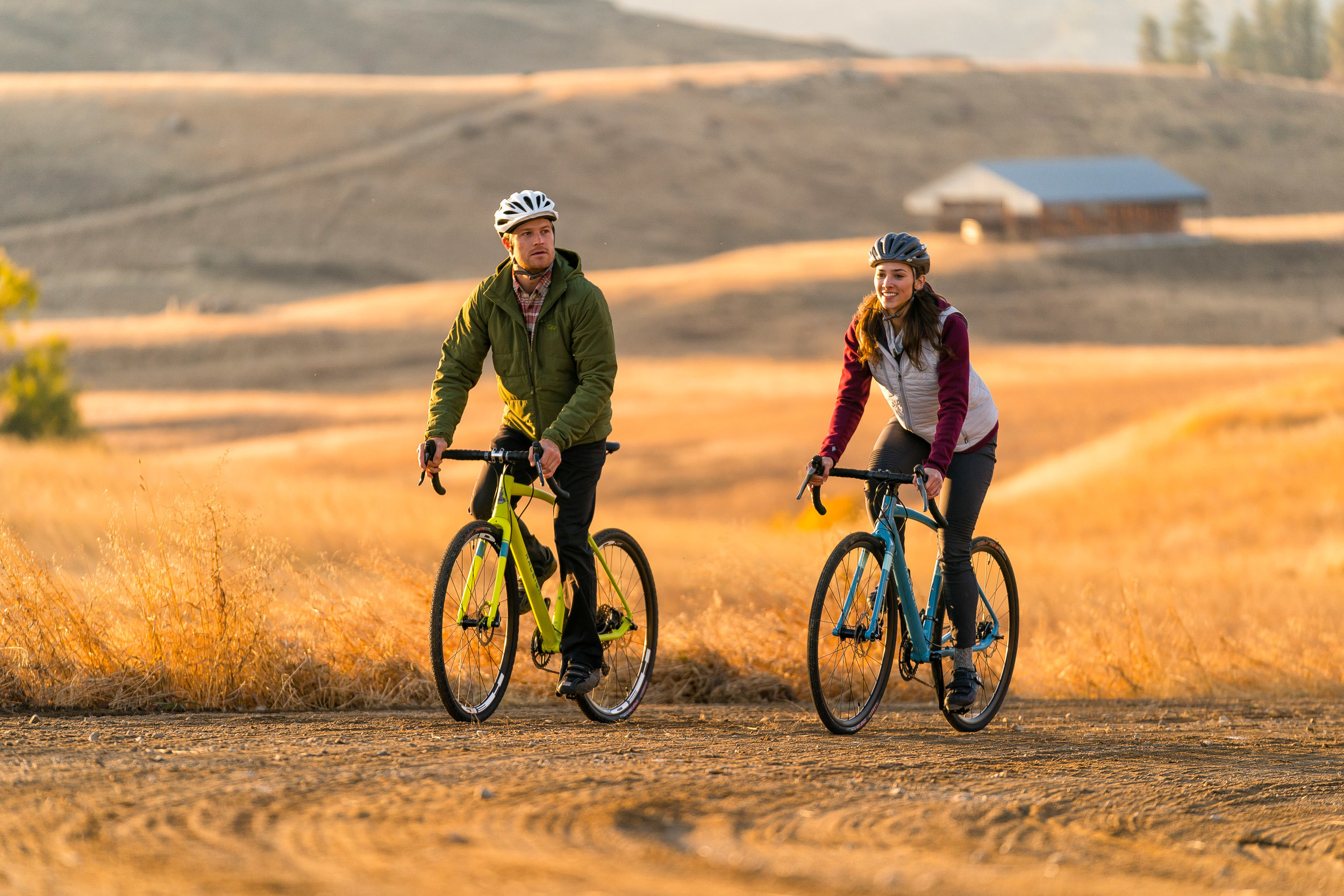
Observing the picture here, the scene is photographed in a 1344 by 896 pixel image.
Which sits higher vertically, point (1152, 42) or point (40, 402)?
point (1152, 42)

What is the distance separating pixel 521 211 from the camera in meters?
6.60

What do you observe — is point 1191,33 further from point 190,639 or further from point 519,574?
point 190,639

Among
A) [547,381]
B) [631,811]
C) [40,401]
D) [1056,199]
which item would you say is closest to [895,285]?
[547,381]

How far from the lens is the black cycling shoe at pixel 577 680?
6836mm

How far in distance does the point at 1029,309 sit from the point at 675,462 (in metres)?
29.4

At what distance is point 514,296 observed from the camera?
264 inches

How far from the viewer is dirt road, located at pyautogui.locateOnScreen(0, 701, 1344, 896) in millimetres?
4027

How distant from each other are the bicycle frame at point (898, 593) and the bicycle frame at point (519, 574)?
1322 mm

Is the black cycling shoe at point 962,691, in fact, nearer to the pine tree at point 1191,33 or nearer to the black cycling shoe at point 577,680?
the black cycling shoe at point 577,680

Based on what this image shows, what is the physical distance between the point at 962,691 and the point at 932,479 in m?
1.17

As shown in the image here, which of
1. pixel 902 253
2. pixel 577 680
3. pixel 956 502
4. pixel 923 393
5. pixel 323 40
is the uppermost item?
pixel 323 40

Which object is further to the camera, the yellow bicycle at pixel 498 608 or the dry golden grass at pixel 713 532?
the dry golden grass at pixel 713 532

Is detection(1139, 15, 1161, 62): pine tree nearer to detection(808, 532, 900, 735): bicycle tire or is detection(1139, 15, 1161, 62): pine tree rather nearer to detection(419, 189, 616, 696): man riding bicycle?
detection(808, 532, 900, 735): bicycle tire

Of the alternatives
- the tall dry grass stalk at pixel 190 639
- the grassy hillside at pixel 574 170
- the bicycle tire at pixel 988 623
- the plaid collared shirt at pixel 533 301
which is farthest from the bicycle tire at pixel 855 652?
the grassy hillside at pixel 574 170
